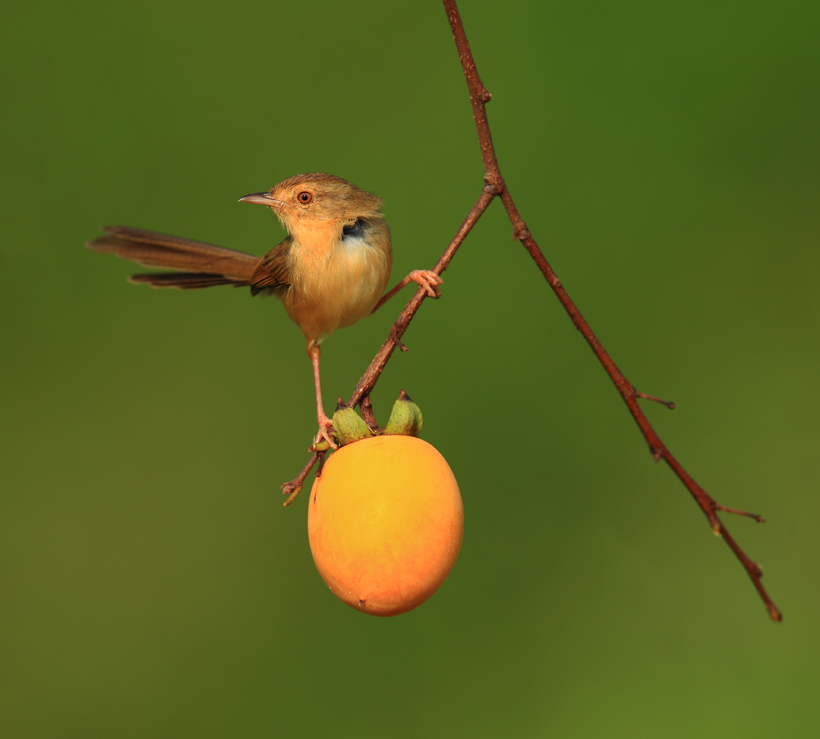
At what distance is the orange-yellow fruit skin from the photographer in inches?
69.1

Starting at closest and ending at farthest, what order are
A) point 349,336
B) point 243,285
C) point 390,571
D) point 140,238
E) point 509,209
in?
point 390,571, point 509,209, point 140,238, point 243,285, point 349,336

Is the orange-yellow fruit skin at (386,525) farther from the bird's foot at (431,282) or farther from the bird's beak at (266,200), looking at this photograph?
the bird's beak at (266,200)

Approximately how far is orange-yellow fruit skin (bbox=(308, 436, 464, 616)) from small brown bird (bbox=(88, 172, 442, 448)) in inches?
20.7

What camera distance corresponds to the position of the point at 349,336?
4.52m

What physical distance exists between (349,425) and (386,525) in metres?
0.27

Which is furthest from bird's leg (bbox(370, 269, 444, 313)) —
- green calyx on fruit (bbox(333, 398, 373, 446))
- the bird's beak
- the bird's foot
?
the bird's beak

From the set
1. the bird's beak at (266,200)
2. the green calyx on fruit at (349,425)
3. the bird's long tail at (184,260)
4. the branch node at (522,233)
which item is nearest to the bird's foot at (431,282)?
the branch node at (522,233)

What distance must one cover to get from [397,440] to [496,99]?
347cm

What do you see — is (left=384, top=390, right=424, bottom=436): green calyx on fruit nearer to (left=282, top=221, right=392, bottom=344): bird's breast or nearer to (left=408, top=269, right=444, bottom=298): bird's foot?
(left=408, top=269, right=444, bottom=298): bird's foot

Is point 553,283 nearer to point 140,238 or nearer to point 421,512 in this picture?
point 421,512

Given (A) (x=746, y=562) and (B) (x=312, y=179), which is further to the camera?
(B) (x=312, y=179)

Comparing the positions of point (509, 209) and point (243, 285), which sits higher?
point (509, 209)

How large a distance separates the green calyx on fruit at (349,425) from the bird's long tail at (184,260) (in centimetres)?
98

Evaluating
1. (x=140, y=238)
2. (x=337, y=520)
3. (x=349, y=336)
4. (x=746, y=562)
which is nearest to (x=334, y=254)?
(x=140, y=238)
